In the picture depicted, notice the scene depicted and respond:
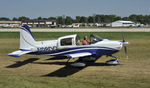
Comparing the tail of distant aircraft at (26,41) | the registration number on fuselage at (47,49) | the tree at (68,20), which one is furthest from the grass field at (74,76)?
the tree at (68,20)

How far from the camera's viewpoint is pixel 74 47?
12.5 meters

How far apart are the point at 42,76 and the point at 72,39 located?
327 centimetres

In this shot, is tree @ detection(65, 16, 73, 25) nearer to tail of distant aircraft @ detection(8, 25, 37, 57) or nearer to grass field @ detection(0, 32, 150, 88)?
tail of distant aircraft @ detection(8, 25, 37, 57)

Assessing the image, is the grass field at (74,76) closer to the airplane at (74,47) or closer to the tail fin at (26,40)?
the airplane at (74,47)

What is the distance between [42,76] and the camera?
1066 centimetres

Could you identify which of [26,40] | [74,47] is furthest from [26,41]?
[74,47]

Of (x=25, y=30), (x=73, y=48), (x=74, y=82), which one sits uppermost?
(x=25, y=30)

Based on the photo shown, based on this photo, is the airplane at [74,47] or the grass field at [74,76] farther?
the airplane at [74,47]

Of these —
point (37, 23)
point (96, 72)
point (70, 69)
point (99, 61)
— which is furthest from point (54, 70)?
point (37, 23)

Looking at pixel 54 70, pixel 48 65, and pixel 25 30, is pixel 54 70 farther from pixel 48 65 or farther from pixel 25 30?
pixel 25 30

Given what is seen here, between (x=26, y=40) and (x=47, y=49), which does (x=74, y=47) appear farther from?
(x=26, y=40)

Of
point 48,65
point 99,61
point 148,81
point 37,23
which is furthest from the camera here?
point 37,23

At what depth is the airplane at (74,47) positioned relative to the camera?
12.0 m

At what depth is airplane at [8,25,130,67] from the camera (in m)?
12.0
